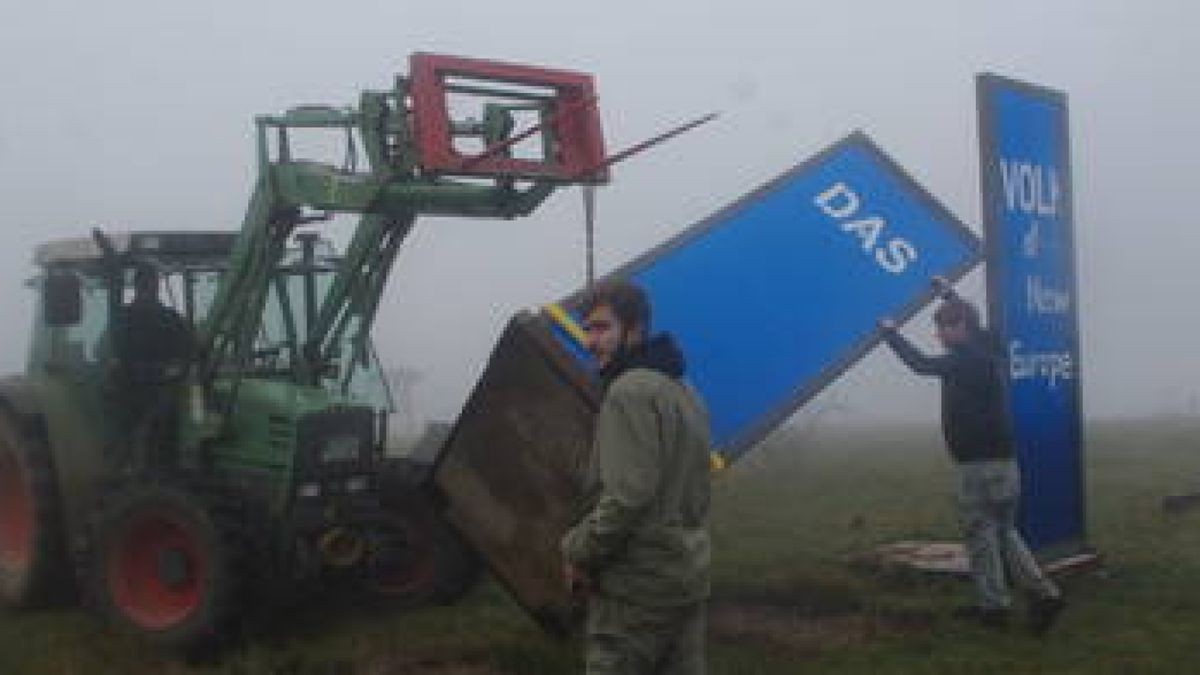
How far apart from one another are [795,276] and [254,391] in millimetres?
3458

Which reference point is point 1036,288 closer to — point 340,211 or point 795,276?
point 795,276

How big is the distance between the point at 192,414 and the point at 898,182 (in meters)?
4.72

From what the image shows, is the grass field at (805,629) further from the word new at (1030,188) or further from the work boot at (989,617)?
the word new at (1030,188)

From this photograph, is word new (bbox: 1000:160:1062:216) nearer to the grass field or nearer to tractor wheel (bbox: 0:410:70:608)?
the grass field

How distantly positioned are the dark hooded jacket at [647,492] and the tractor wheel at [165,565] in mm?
4052

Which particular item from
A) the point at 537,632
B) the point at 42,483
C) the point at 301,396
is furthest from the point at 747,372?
the point at 42,483

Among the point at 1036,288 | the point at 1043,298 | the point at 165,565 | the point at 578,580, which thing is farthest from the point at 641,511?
the point at 1043,298

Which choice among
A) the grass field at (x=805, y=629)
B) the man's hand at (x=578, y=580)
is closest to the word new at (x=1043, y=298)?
the grass field at (x=805, y=629)

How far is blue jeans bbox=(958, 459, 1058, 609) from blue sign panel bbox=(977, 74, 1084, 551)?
0.83m

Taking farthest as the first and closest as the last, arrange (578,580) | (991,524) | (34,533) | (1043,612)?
(34,533)
(991,524)
(1043,612)
(578,580)

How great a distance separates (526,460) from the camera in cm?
696

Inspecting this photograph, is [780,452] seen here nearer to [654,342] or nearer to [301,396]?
[301,396]

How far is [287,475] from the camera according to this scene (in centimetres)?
862

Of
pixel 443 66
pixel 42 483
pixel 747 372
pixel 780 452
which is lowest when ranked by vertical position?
pixel 780 452
